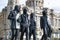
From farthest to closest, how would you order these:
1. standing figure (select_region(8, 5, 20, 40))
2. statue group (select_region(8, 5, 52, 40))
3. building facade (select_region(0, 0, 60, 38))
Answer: building facade (select_region(0, 0, 60, 38)) < statue group (select_region(8, 5, 52, 40)) < standing figure (select_region(8, 5, 20, 40))

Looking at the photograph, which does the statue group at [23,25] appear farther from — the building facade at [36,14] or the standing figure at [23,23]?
the building facade at [36,14]

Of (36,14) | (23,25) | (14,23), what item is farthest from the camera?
(36,14)

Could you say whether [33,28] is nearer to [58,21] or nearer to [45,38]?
[45,38]

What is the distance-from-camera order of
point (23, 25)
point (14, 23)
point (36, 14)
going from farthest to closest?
1. point (36, 14)
2. point (14, 23)
3. point (23, 25)

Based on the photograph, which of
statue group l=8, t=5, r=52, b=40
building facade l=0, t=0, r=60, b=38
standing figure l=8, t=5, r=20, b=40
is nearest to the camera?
standing figure l=8, t=5, r=20, b=40

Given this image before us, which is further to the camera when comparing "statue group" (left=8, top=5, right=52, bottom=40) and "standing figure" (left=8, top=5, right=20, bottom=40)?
"statue group" (left=8, top=5, right=52, bottom=40)

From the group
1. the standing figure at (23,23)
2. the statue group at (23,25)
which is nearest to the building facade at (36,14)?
the statue group at (23,25)

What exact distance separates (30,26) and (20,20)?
0.91m

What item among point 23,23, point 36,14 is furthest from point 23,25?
point 36,14

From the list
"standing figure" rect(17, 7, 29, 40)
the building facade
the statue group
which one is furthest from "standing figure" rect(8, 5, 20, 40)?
the building facade

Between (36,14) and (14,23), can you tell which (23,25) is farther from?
(36,14)

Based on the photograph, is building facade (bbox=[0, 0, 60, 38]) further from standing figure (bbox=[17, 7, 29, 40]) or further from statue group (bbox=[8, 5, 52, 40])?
standing figure (bbox=[17, 7, 29, 40])

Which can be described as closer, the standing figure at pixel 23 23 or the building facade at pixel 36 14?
the standing figure at pixel 23 23

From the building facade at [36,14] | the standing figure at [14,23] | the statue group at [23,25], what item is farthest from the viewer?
the building facade at [36,14]
